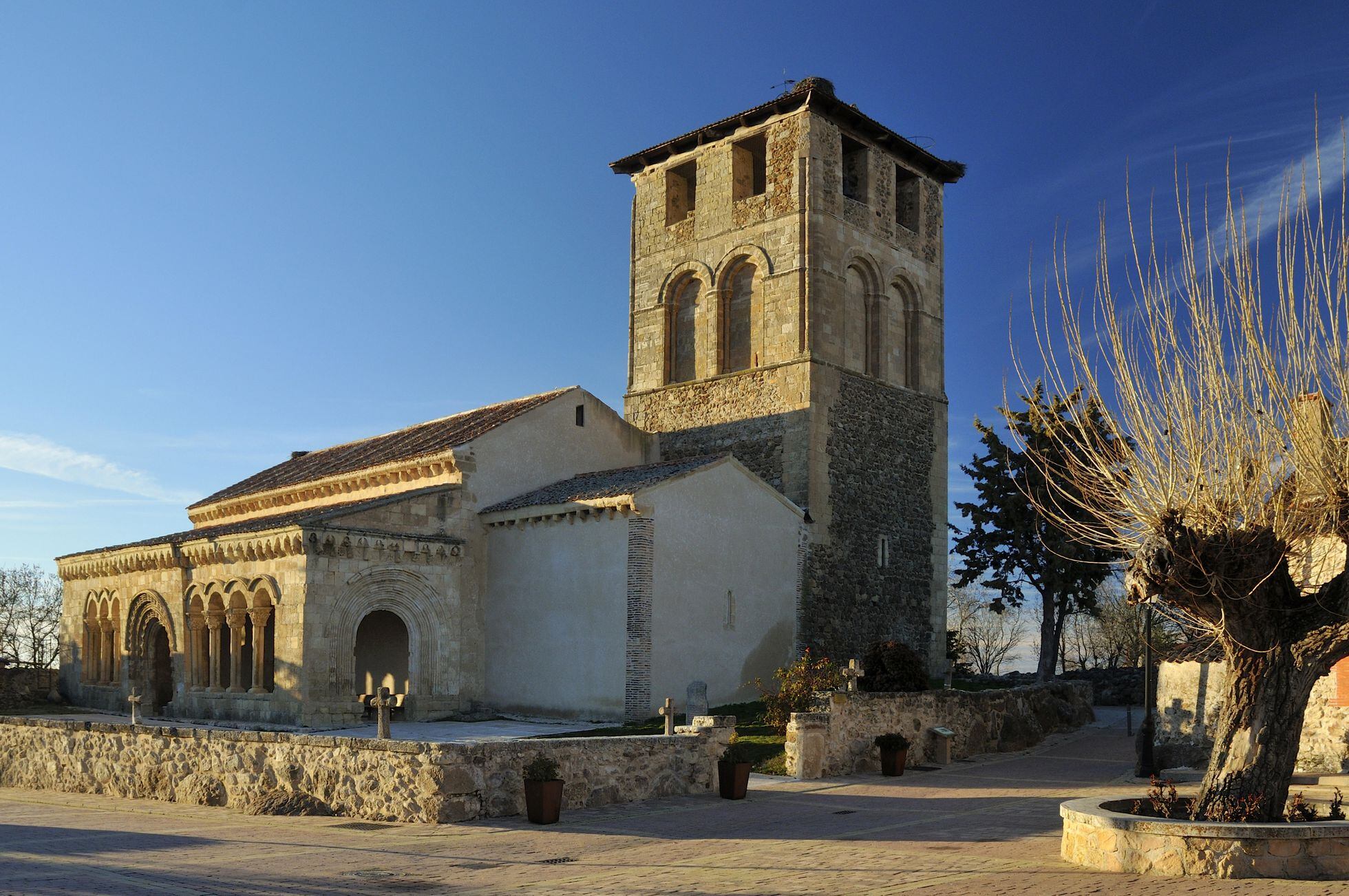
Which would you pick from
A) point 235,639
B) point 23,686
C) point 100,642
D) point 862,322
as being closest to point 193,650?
point 235,639

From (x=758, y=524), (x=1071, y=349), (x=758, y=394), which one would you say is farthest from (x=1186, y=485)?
A: (x=758, y=394)

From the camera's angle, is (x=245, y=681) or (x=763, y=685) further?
(x=245, y=681)

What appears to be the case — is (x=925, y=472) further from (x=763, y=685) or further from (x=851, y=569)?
(x=763, y=685)

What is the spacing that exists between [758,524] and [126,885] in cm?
1974

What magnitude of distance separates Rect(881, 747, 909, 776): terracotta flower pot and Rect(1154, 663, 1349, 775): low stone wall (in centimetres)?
479

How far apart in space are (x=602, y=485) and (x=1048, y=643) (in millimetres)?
16357

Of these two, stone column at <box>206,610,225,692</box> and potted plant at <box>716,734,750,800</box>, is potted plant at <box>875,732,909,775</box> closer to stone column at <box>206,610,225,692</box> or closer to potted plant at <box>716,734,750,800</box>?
potted plant at <box>716,734,750,800</box>

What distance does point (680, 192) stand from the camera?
37.6 metres

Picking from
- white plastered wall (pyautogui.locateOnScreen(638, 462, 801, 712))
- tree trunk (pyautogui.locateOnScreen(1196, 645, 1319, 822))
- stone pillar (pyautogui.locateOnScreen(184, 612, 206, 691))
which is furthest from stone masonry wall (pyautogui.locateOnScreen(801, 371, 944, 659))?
tree trunk (pyautogui.locateOnScreen(1196, 645, 1319, 822))

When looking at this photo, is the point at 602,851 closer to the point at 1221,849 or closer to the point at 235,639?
the point at 1221,849

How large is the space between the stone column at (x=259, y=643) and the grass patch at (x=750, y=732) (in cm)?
741

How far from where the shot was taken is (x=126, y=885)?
32.3 feet

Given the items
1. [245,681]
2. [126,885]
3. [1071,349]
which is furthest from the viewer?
[245,681]

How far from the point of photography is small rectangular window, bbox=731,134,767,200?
1378 inches
